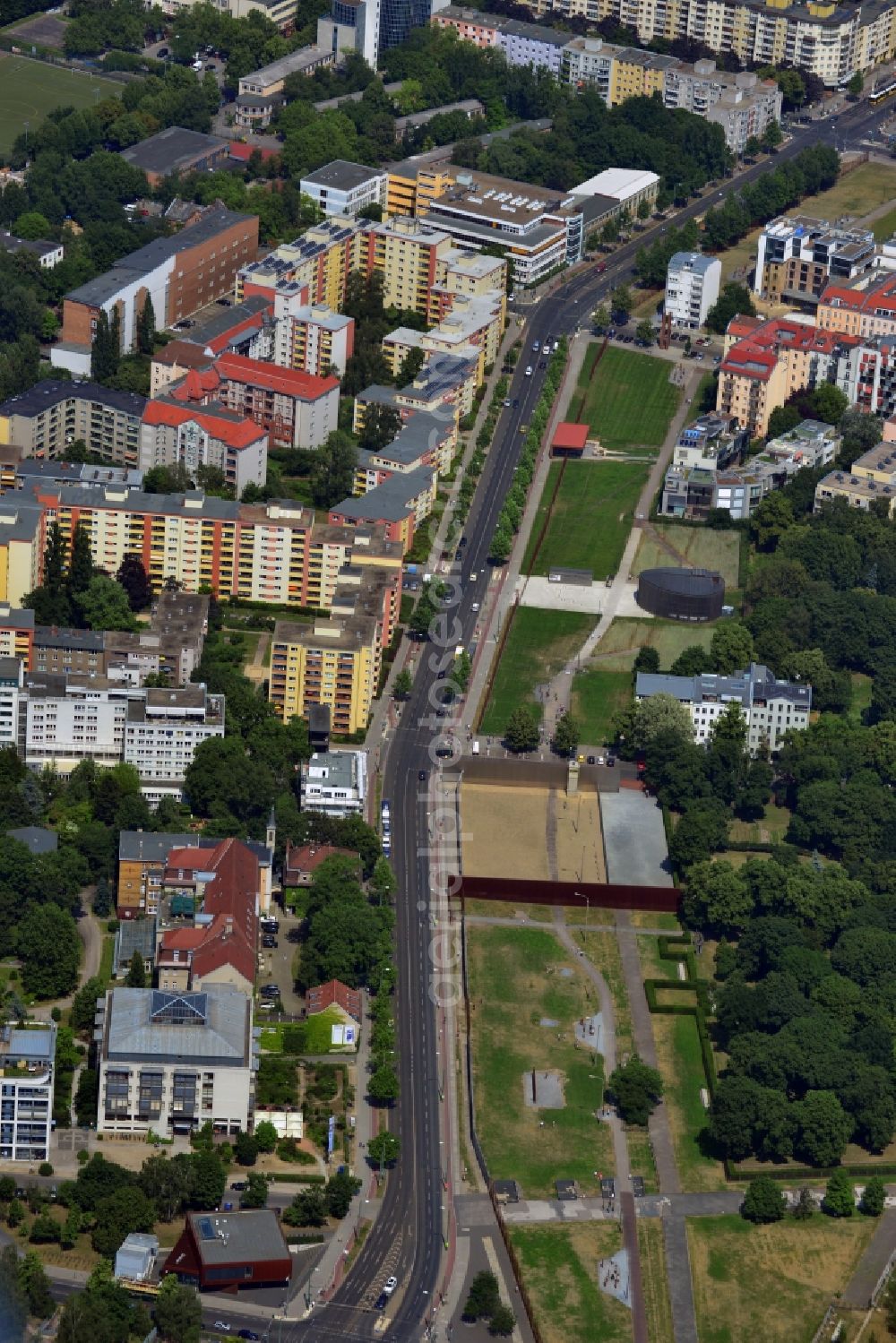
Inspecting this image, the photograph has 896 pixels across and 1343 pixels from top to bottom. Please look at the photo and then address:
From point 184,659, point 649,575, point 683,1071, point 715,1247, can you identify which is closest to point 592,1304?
point 715,1247

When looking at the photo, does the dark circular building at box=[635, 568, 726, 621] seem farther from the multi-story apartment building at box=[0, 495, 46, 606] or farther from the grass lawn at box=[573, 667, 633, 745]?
the multi-story apartment building at box=[0, 495, 46, 606]

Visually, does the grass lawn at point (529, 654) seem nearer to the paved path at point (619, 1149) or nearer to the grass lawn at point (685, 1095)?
the paved path at point (619, 1149)

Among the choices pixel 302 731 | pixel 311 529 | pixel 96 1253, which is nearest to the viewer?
pixel 96 1253

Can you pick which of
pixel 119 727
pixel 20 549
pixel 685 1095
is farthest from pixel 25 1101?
pixel 20 549

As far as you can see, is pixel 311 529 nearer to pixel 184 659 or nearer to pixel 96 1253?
pixel 184 659

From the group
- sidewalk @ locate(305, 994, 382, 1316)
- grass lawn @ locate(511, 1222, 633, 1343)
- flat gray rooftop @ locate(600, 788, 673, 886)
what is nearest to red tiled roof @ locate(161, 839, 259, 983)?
sidewalk @ locate(305, 994, 382, 1316)

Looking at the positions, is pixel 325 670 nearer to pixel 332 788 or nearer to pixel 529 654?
pixel 332 788

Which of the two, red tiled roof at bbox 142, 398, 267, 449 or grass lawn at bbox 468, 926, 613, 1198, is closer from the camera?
grass lawn at bbox 468, 926, 613, 1198
